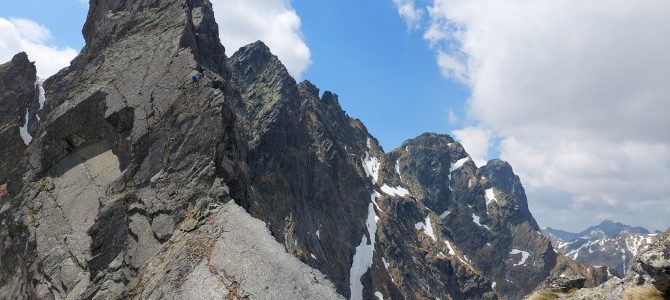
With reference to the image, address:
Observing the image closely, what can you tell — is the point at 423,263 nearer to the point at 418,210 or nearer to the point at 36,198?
the point at 418,210

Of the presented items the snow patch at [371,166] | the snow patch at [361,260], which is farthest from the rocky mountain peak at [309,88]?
the snow patch at [361,260]

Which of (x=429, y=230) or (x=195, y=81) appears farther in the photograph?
(x=429, y=230)

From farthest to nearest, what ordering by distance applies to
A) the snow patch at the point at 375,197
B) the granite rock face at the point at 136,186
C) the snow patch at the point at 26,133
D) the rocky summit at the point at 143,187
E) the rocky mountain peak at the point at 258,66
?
the snow patch at the point at 375,197
the rocky mountain peak at the point at 258,66
the snow patch at the point at 26,133
the granite rock face at the point at 136,186
the rocky summit at the point at 143,187

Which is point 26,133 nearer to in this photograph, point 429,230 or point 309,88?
point 309,88

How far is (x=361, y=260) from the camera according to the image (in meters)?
122

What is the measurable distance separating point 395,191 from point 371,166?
50.4ft

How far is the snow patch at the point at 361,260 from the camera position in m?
111

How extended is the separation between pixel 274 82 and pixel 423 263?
248 feet

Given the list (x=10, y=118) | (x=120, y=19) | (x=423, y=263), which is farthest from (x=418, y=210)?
(x=120, y=19)

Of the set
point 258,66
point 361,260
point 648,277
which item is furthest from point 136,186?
point 258,66

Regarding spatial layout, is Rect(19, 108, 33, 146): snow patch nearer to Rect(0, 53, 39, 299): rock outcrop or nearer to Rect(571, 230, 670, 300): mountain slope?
Rect(0, 53, 39, 299): rock outcrop

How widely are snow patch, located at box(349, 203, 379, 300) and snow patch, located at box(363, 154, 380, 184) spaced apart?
125ft

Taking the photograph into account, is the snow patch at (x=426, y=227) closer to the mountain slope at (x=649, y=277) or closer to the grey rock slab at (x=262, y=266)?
the grey rock slab at (x=262, y=266)

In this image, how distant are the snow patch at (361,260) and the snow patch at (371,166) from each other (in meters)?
38.1
